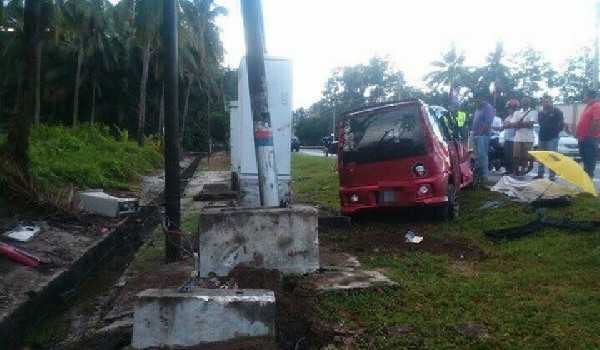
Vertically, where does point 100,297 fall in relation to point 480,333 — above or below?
below

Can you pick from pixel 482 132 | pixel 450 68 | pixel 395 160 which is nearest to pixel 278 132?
pixel 395 160

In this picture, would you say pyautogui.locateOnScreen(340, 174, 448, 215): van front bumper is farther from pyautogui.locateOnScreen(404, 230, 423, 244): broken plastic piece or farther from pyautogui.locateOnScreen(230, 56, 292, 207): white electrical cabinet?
pyautogui.locateOnScreen(230, 56, 292, 207): white electrical cabinet

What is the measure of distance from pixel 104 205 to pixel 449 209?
6.30 m

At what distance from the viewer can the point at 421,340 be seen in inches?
169

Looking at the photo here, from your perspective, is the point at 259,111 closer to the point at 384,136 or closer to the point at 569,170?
the point at 384,136

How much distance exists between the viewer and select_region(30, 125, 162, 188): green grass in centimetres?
1334

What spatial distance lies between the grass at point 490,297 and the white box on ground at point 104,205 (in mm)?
4899

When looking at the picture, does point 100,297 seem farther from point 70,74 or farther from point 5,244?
point 70,74

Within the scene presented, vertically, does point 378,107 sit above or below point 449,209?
above

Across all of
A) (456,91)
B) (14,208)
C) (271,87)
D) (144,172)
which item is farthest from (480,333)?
(144,172)

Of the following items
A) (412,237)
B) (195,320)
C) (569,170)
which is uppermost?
(569,170)

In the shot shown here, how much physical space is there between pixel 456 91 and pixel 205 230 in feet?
36.5

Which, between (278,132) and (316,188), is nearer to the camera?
(278,132)

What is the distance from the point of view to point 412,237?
801 cm
